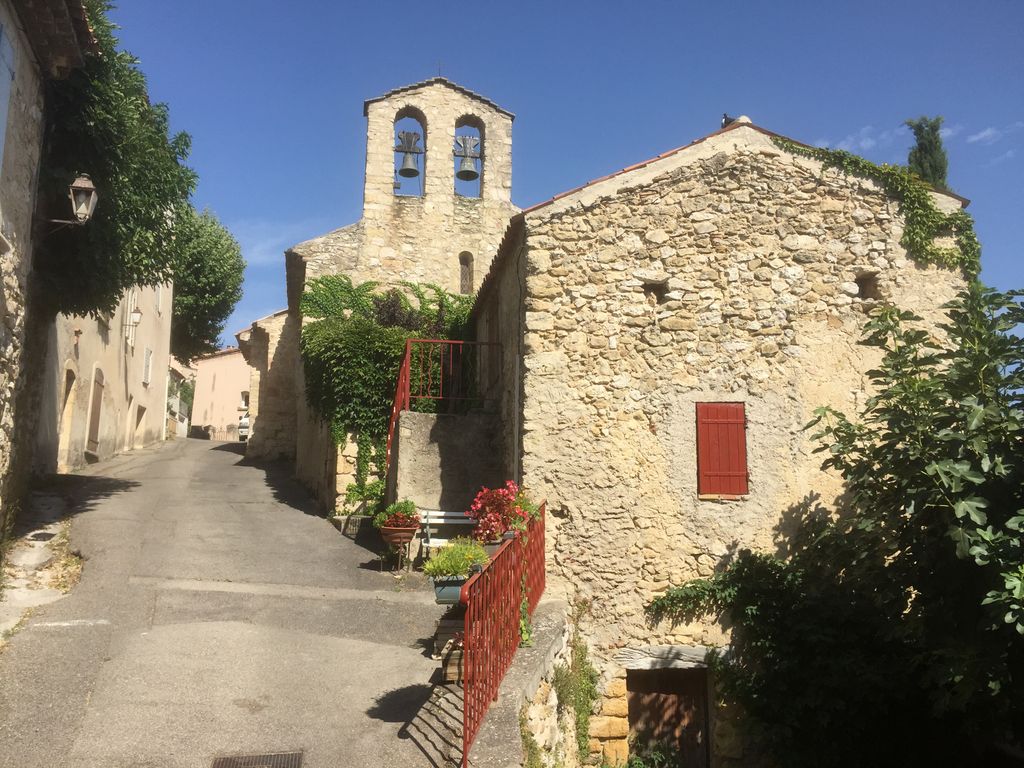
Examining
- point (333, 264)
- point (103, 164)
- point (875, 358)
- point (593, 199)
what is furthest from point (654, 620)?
point (333, 264)

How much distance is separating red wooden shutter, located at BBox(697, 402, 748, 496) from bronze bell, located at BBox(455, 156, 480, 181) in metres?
10.0

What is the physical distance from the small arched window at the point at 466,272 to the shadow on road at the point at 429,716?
11.5 meters

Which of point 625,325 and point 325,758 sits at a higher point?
point 625,325

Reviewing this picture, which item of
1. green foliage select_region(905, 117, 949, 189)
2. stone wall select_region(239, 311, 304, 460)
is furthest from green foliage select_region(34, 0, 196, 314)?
green foliage select_region(905, 117, 949, 189)

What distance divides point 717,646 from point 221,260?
80.9 ft

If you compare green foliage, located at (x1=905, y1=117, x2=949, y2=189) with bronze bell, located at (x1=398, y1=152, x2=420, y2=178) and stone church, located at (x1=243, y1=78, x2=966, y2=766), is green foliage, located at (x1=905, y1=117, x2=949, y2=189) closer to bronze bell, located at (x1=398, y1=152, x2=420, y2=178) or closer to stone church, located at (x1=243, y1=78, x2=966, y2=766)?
stone church, located at (x1=243, y1=78, x2=966, y2=766)

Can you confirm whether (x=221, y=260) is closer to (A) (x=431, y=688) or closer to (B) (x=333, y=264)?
(B) (x=333, y=264)

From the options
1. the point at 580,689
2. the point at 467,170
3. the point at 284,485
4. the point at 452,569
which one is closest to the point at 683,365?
the point at 452,569

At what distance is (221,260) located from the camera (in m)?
28.7

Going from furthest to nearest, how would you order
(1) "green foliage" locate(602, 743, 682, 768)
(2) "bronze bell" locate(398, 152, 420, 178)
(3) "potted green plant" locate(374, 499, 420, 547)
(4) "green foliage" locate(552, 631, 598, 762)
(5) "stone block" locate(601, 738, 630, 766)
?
→ (2) "bronze bell" locate(398, 152, 420, 178)
(3) "potted green plant" locate(374, 499, 420, 547)
(1) "green foliage" locate(602, 743, 682, 768)
(5) "stone block" locate(601, 738, 630, 766)
(4) "green foliage" locate(552, 631, 598, 762)

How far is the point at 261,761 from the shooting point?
5543 mm

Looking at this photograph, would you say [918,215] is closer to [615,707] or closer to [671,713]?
[671,713]

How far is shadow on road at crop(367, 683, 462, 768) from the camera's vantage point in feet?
18.2

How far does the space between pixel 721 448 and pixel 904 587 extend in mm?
2355
